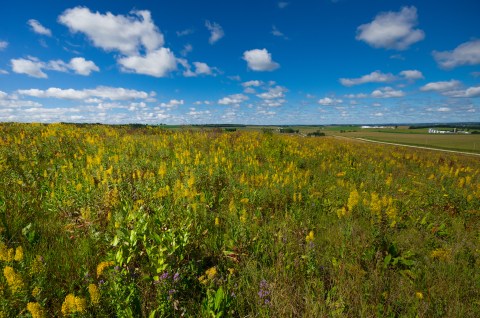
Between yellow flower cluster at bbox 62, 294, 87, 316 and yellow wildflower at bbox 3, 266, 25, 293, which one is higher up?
yellow wildflower at bbox 3, 266, 25, 293

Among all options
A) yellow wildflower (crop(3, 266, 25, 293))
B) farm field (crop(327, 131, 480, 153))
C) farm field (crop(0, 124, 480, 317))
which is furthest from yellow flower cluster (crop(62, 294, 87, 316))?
farm field (crop(327, 131, 480, 153))

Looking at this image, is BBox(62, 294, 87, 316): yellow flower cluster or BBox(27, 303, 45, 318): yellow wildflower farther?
BBox(62, 294, 87, 316): yellow flower cluster

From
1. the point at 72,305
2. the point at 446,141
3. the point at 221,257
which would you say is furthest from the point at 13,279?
the point at 446,141

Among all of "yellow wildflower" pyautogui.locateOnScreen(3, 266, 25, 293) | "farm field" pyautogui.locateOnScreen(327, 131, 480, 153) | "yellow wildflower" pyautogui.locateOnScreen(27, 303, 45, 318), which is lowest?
"farm field" pyautogui.locateOnScreen(327, 131, 480, 153)

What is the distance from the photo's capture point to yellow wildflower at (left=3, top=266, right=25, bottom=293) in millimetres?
1732

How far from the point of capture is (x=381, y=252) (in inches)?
130

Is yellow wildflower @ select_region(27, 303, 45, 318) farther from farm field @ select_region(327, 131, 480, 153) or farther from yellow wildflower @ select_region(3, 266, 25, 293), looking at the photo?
farm field @ select_region(327, 131, 480, 153)

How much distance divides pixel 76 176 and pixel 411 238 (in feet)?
22.8

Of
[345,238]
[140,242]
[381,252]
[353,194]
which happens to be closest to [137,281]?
[140,242]

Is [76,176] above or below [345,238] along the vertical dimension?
above

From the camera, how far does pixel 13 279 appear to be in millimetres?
1777

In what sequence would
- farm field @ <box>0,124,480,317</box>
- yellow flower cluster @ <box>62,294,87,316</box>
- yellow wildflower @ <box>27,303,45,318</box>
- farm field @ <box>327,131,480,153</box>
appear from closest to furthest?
yellow wildflower @ <box>27,303,45,318</box>, yellow flower cluster @ <box>62,294,87,316</box>, farm field @ <box>0,124,480,317</box>, farm field @ <box>327,131,480,153</box>

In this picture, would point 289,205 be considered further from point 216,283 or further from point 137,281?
point 137,281

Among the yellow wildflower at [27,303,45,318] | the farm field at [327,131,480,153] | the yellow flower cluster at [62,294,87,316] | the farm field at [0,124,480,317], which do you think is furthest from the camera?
the farm field at [327,131,480,153]
